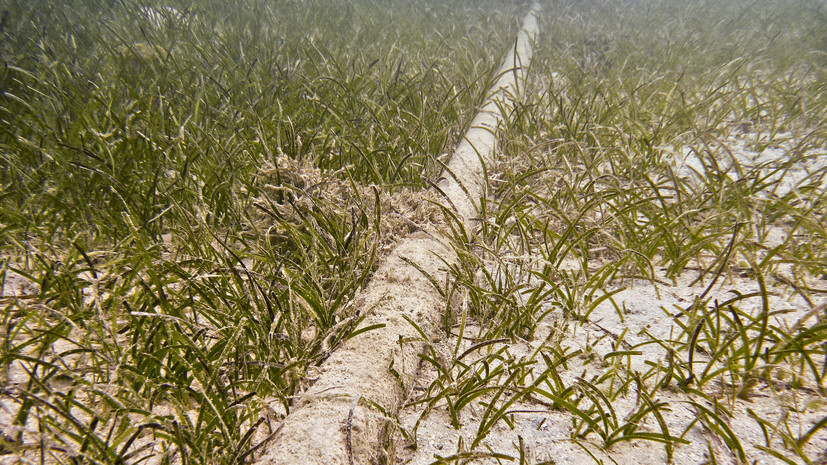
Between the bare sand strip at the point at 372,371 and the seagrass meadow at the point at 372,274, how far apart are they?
3 cm

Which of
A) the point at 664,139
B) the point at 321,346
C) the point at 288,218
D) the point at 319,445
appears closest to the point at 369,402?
the point at 319,445

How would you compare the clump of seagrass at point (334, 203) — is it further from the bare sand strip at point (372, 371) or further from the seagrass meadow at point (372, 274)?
the bare sand strip at point (372, 371)

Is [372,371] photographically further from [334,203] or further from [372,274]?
[334,203]

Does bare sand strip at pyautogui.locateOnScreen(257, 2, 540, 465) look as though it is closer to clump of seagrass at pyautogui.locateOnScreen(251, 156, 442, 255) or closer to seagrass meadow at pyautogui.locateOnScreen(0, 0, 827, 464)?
seagrass meadow at pyautogui.locateOnScreen(0, 0, 827, 464)

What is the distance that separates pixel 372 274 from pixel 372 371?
0.69 m

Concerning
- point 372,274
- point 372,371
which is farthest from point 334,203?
point 372,371

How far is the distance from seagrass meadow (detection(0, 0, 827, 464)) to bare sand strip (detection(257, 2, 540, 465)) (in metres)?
0.03

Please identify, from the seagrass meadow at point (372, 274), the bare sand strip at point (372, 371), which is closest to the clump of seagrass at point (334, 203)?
the seagrass meadow at point (372, 274)

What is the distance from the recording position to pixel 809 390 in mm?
1500

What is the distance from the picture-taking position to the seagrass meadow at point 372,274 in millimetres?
1413

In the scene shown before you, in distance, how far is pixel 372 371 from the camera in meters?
1.52

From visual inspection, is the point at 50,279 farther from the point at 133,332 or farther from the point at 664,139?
the point at 664,139

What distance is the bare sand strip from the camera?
1247mm

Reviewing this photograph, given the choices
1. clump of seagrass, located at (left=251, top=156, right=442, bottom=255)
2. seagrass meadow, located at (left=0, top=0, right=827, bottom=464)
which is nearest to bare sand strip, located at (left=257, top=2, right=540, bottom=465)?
seagrass meadow, located at (left=0, top=0, right=827, bottom=464)
